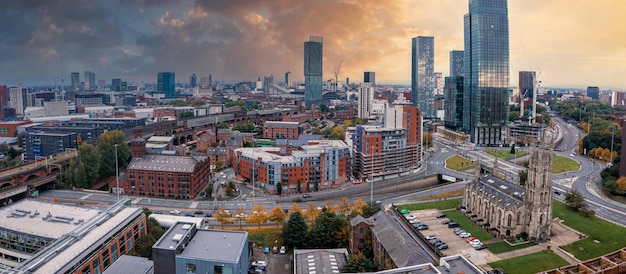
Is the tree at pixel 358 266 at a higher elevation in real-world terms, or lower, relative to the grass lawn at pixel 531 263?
higher

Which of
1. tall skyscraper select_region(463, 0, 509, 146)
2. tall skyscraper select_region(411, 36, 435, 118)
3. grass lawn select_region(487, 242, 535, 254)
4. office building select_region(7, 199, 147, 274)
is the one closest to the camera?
Answer: office building select_region(7, 199, 147, 274)

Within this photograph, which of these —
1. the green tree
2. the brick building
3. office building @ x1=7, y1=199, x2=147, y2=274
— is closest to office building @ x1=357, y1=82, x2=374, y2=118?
the brick building

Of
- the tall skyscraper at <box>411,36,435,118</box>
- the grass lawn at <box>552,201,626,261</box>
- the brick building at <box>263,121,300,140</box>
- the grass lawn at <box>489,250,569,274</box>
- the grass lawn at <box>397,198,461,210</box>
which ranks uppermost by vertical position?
the tall skyscraper at <box>411,36,435,118</box>

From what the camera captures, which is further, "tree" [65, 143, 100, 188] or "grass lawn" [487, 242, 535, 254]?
"tree" [65, 143, 100, 188]

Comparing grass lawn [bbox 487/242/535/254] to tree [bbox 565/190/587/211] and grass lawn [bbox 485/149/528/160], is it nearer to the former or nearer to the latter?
tree [bbox 565/190/587/211]

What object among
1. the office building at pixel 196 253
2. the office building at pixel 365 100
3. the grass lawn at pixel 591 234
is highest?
the office building at pixel 365 100

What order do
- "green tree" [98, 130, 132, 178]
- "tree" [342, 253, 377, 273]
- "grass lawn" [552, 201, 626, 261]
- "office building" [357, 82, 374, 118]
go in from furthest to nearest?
"office building" [357, 82, 374, 118], "green tree" [98, 130, 132, 178], "grass lawn" [552, 201, 626, 261], "tree" [342, 253, 377, 273]

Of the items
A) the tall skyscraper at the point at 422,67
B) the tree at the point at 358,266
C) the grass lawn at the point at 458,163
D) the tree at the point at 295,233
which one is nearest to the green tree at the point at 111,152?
the tree at the point at 295,233

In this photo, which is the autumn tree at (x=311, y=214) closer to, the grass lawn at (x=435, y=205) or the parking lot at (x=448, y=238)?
the grass lawn at (x=435, y=205)
